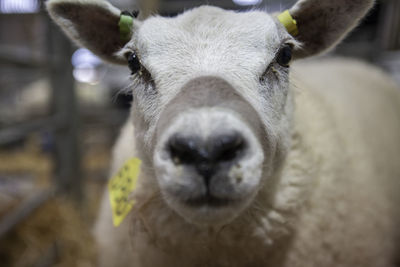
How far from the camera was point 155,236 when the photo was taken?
4.62 ft

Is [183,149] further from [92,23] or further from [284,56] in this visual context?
[92,23]

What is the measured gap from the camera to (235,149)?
92 cm

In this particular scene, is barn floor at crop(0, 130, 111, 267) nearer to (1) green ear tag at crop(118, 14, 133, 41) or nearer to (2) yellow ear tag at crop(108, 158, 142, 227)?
(2) yellow ear tag at crop(108, 158, 142, 227)

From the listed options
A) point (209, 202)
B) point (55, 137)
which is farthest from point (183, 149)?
point (55, 137)

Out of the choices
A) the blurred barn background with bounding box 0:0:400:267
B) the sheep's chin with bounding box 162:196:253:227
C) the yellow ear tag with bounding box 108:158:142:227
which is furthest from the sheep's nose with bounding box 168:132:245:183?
the blurred barn background with bounding box 0:0:400:267

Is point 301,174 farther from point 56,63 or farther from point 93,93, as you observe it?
point 93,93

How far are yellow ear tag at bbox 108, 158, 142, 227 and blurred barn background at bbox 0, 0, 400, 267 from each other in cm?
35

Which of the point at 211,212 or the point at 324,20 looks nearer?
the point at 211,212

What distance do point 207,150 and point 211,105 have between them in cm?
16

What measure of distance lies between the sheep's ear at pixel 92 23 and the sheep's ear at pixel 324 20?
86 cm

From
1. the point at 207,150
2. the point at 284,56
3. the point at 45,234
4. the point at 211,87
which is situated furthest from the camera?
the point at 45,234

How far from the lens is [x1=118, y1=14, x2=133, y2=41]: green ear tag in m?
1.44

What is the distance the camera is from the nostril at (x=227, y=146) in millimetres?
870

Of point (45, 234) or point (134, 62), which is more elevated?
point (134, 62)
